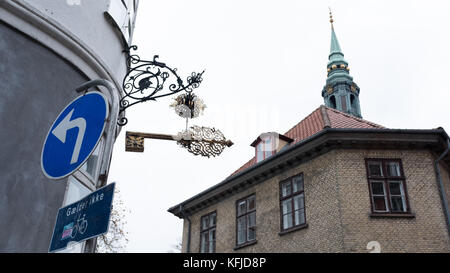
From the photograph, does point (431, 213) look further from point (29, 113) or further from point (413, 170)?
point (29, 113)

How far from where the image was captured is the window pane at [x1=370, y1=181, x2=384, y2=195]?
52.2 ft

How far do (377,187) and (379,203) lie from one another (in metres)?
0.65

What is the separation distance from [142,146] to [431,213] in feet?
40.3

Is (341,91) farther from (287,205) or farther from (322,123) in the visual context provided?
(287,205)

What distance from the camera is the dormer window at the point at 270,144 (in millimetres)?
20188

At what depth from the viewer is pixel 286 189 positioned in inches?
716

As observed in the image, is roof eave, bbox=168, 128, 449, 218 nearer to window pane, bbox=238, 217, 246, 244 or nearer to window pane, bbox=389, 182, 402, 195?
window pane, bbox=389, 182, 402, 195

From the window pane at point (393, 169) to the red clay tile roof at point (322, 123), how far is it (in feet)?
9.81

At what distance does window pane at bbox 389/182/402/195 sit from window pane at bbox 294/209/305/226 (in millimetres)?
3340

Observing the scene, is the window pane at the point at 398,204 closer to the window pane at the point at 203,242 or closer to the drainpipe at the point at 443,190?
the drainpipe at the point at 443,190

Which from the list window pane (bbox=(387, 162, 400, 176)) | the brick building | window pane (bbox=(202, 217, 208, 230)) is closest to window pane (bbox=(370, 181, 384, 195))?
the brick building

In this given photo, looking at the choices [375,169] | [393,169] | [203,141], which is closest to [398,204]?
[393,169]

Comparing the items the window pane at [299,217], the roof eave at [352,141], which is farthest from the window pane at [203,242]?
the window pane at [299,217]

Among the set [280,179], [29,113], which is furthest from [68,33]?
[280,179]
